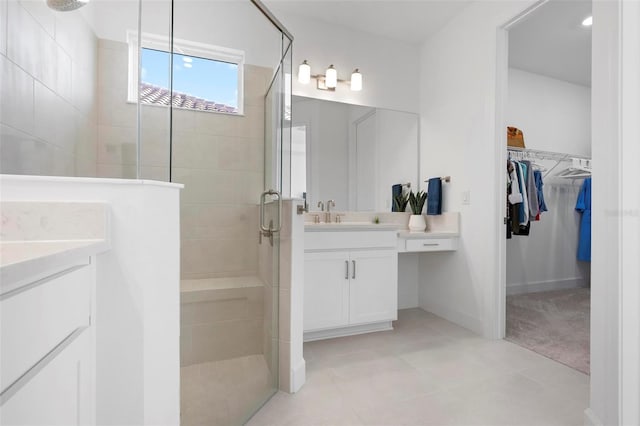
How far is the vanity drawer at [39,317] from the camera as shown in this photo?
50cm

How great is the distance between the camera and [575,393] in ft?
5.33

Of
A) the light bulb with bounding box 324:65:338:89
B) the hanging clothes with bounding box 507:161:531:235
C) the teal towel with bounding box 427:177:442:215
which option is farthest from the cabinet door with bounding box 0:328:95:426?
the hanging clothes with bounding box 507:161:531:235

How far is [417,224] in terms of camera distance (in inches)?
115

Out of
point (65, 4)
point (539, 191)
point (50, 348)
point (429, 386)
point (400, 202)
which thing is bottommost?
point (429, 386)

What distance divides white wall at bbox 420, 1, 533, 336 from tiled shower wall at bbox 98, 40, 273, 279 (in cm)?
183

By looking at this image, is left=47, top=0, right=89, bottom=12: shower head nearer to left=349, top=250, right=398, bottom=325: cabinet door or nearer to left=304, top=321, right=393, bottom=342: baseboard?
left=349, top=250, right=398, bottom=325: cabinet door

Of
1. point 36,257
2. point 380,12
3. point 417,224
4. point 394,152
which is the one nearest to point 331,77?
point 380,12

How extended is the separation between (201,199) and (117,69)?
2.26 feet

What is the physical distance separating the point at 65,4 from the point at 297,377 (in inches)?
82.7

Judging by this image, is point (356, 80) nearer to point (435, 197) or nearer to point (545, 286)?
point (435, 197)

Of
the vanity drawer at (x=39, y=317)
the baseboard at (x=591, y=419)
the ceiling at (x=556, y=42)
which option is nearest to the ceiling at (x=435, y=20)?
the ceiling at (x=556, y=42)

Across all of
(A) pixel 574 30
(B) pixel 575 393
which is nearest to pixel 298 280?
(B) pixel 575 393

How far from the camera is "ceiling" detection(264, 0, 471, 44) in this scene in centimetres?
258

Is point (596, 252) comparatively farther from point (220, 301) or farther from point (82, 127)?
point (82, 127)
